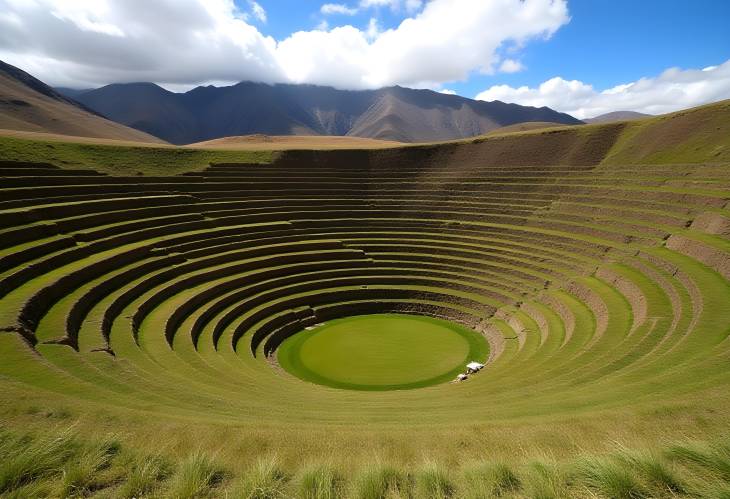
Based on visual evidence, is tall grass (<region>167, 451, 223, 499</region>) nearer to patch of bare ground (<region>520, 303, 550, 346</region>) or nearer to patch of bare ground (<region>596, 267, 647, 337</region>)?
patch of bare ground (<region>596, 267, 647, 337</region>)

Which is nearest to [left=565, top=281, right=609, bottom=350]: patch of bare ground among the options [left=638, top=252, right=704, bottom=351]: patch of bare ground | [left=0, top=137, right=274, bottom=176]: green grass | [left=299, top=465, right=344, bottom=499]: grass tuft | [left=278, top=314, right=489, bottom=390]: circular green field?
[left=638, top=252, right=704, bottom=351]: patch of bare ground

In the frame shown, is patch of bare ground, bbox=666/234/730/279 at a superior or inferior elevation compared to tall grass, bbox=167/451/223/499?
superior

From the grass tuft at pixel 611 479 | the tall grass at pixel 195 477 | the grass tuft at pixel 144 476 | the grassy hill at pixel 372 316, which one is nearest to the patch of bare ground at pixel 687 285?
the grassy hill at pixel 372 316

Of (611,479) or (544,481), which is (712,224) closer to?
(611,479)

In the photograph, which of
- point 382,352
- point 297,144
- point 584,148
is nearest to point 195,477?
point 382,352

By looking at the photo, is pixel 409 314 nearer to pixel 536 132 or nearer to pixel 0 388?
pixel 0 388

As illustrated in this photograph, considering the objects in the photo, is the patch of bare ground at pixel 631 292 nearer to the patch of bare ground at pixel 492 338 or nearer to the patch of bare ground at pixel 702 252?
the patch of bare ground at pixel 702 252
